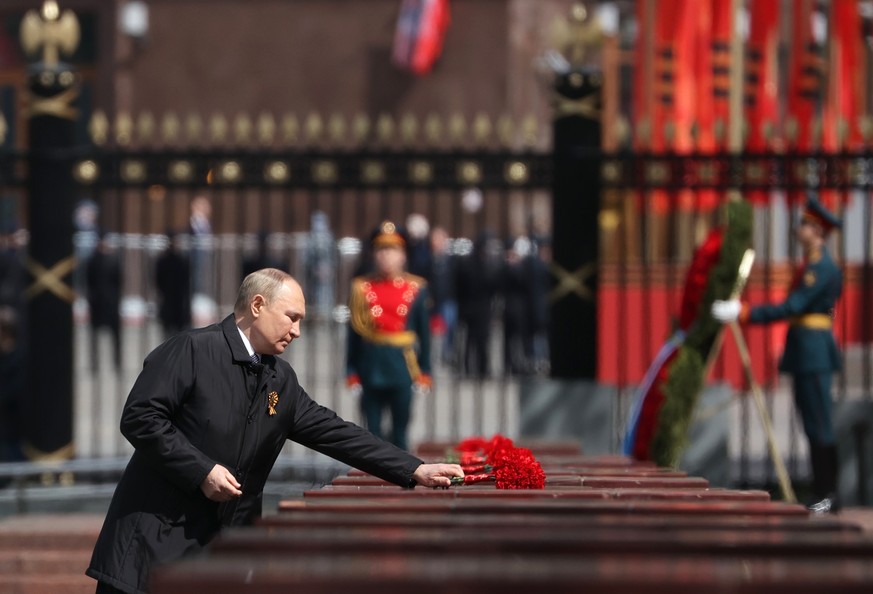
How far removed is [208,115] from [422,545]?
2429cm

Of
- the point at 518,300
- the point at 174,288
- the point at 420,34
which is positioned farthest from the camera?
the point at 420,34

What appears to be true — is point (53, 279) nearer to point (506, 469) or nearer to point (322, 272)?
point (506, 469)

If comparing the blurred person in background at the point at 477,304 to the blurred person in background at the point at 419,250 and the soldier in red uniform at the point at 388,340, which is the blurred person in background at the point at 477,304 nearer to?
the blurred person in background at the point at 419,250

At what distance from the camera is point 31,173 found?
10719mm

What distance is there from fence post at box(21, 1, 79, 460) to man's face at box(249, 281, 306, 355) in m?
5.61

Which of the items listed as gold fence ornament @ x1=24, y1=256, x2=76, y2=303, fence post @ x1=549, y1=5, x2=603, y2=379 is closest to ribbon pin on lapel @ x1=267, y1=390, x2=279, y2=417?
fence post @ x1=549, y1=5, x2=603, y2=379

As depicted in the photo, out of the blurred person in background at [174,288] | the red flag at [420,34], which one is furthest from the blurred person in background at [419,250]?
the red flag at [420,34]

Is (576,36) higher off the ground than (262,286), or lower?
higher

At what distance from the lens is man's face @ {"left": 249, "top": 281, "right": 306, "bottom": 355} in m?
5.26

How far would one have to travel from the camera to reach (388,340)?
1079 centimetres

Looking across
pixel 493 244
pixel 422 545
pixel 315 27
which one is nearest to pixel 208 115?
pixel 315 27

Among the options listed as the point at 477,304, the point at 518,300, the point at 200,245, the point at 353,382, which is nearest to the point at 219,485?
the point at 353,382

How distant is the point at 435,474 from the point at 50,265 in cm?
589

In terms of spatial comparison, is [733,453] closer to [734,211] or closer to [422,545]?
[734,211]
